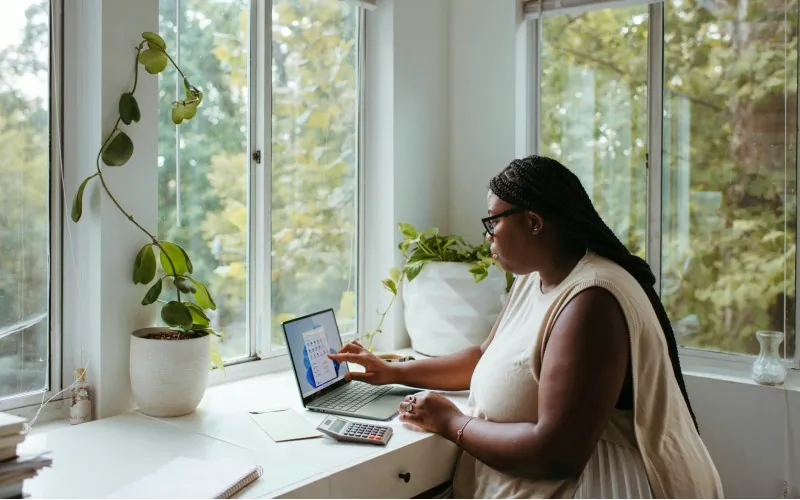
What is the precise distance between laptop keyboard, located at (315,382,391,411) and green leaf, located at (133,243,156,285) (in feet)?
1.69

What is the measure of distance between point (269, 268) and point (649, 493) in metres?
1.27

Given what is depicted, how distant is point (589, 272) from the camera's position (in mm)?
1446

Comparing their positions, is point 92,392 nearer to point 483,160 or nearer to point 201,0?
point 201,0

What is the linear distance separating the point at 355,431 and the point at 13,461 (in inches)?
26.4

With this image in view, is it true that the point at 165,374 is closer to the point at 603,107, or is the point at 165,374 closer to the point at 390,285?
the point at 390,285

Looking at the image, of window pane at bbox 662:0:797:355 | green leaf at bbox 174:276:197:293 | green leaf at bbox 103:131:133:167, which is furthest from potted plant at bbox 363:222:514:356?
green leaf at bbox 103:131:133:167

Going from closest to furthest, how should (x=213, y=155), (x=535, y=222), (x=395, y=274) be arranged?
1. (x=535, y=222)
2. (x=213, y=155)
3. (x=395, y=274)

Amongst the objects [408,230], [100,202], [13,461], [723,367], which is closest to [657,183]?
[723,367]

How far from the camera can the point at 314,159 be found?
7.88ft

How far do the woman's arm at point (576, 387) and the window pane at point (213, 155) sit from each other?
1.04 metres

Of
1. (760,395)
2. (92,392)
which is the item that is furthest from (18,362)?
(760,395)

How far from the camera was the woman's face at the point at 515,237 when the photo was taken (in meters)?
1.56

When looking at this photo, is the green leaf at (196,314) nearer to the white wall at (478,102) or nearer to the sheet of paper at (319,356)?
the sheet of paper at (319,356)

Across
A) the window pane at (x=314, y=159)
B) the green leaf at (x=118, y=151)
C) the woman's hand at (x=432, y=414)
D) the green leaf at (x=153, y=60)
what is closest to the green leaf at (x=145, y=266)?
the green leaf at (x=118, y=151)
